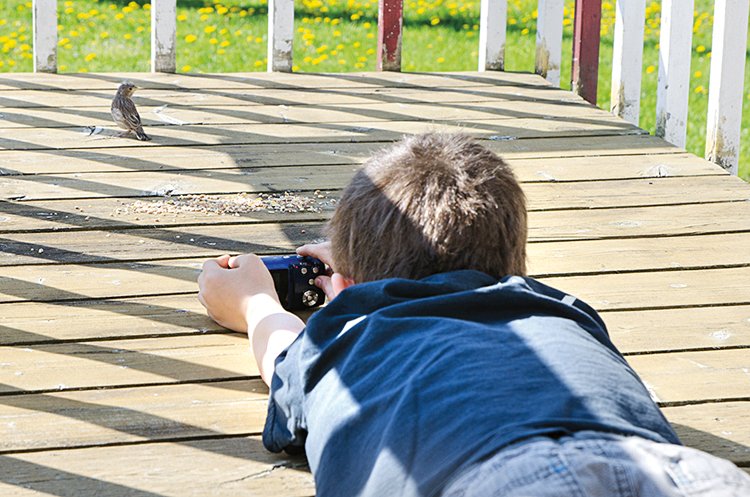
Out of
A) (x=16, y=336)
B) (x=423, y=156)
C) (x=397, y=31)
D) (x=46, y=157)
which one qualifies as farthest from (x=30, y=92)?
(x=423, y=156)

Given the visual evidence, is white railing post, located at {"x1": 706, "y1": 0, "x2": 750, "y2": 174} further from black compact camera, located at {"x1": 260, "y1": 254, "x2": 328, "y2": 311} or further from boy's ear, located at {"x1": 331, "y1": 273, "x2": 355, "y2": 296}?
boy's ear, located at {"x1": 331, "y1": 273, "x2": 355, "y2": 296}

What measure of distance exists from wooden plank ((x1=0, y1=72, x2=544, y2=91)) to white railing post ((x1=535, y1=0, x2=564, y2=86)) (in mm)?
63

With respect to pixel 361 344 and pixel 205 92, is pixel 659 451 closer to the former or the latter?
pixel 361 344

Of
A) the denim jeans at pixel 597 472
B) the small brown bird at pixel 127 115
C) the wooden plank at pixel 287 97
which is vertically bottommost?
the denim jeans at pixel 597 472

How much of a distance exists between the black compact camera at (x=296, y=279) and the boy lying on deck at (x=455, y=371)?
1.50ft

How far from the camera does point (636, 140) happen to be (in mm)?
3834

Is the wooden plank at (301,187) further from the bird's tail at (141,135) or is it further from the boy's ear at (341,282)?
the boy's ear at (341,282)

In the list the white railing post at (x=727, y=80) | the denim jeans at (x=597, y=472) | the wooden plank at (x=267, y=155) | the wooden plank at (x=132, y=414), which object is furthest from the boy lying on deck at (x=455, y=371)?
the white railing post at (x=727, y=80)

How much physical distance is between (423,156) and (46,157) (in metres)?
1.96

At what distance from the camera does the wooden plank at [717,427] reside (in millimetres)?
1882

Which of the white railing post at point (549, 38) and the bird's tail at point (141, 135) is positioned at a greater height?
the white railing post at point (549, 38)

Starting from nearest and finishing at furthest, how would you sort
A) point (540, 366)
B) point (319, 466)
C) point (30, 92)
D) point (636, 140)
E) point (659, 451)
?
point (659, 451) < point (540, 366) < point (319, 466) < point (636, 140) < point (30, 92)

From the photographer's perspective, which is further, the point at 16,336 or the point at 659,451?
the point at 16,336

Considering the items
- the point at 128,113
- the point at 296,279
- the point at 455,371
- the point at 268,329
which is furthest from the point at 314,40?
the point at 455,371
